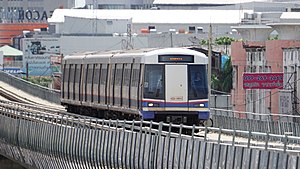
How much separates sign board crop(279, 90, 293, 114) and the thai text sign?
420mm

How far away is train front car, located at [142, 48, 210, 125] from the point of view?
143ft

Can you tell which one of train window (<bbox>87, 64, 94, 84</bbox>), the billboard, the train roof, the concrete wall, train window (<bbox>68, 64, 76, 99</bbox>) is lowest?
the billboard

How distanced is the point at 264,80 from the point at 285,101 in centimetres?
157

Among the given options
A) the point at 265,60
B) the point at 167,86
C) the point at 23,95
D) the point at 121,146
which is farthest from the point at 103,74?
the point at 23,95

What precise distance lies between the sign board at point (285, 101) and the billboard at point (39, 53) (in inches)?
3992

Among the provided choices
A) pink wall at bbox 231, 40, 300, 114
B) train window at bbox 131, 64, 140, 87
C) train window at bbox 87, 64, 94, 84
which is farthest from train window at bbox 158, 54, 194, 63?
pink wall at bbox 231, 40, 300, 114

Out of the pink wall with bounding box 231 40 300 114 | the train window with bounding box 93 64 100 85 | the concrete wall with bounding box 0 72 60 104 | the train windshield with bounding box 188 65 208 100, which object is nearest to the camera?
the train windshield with bounding box 188 65 208 100

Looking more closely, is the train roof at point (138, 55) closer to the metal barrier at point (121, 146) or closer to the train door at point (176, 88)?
the train door at point (176, 88)

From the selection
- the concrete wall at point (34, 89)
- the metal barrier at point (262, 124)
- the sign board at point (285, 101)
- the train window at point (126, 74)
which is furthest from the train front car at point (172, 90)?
the concrete wall at point (34, 89)

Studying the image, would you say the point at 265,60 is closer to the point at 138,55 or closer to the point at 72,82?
the point at 72,82

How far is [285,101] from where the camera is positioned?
67312mm

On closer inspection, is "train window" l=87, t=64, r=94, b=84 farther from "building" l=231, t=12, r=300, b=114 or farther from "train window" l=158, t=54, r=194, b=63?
"building" l=231, t=12, r=300, b=114

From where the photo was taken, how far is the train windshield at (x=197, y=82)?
4384cm

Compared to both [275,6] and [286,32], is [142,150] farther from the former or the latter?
[275,6]
